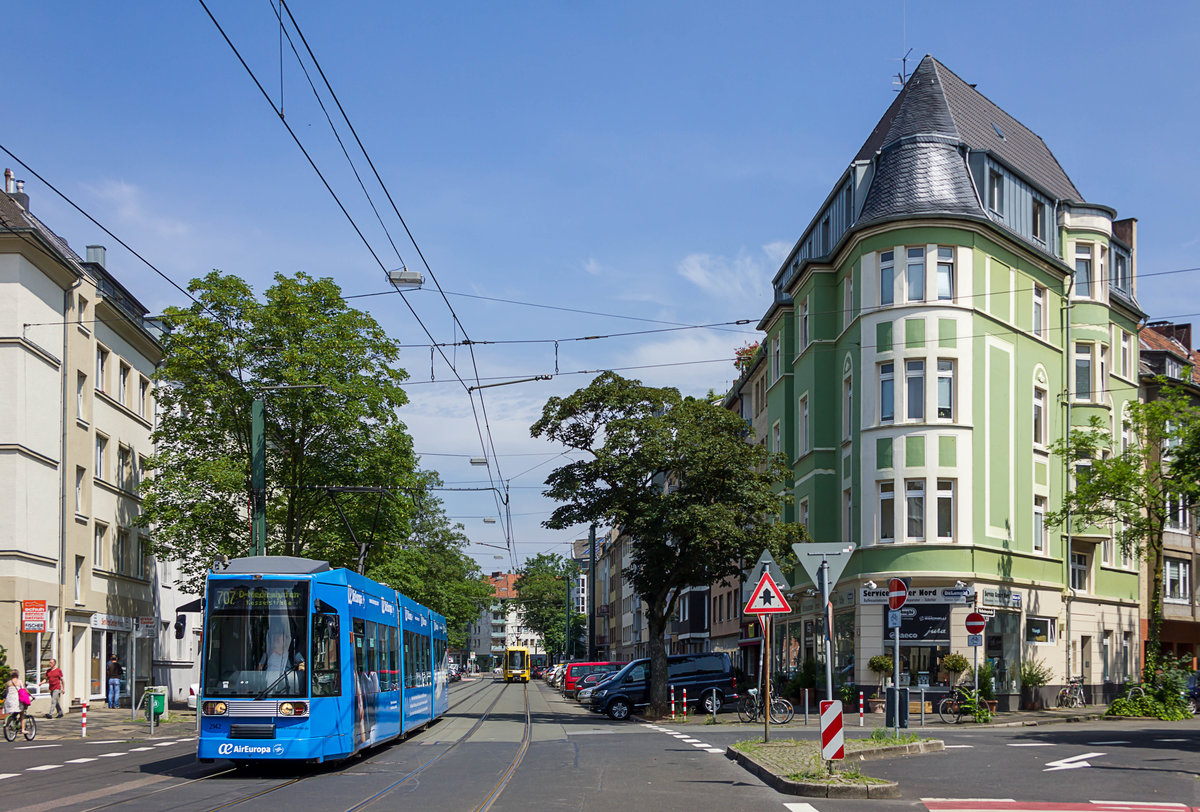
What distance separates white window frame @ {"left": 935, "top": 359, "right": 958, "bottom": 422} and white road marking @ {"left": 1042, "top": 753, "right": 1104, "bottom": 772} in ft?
57.3

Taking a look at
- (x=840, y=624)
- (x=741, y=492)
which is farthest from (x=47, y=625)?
(x=840, y=624)

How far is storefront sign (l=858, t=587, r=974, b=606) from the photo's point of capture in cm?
Result: 3631

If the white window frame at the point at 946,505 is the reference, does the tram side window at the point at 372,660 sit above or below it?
below

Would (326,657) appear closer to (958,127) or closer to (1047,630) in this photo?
(1047,630)

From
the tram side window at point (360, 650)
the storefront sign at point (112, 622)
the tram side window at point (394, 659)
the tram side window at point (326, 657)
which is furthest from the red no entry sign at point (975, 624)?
the storefront sign at point (112, 622)

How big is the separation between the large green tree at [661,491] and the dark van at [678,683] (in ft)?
5.81

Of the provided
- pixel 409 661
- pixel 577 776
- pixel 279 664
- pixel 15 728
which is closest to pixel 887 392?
pixel 409 661

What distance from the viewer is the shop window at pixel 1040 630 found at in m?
39.6

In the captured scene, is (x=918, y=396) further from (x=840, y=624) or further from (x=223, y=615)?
(x=223, y=615)

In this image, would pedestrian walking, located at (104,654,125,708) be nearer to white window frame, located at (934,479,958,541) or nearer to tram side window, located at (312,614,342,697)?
white window frame, located at (934,479,958,541)

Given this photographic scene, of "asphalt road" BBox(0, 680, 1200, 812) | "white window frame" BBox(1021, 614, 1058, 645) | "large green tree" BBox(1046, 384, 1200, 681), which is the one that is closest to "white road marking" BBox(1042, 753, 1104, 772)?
"asphalt road" BBox(0, 680, 1200, 812)

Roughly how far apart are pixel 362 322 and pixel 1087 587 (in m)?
25.7

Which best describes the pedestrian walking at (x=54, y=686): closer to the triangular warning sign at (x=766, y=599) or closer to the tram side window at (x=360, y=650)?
the tram side window at (x=360, y=650)

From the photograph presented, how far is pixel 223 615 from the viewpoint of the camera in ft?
59.7
